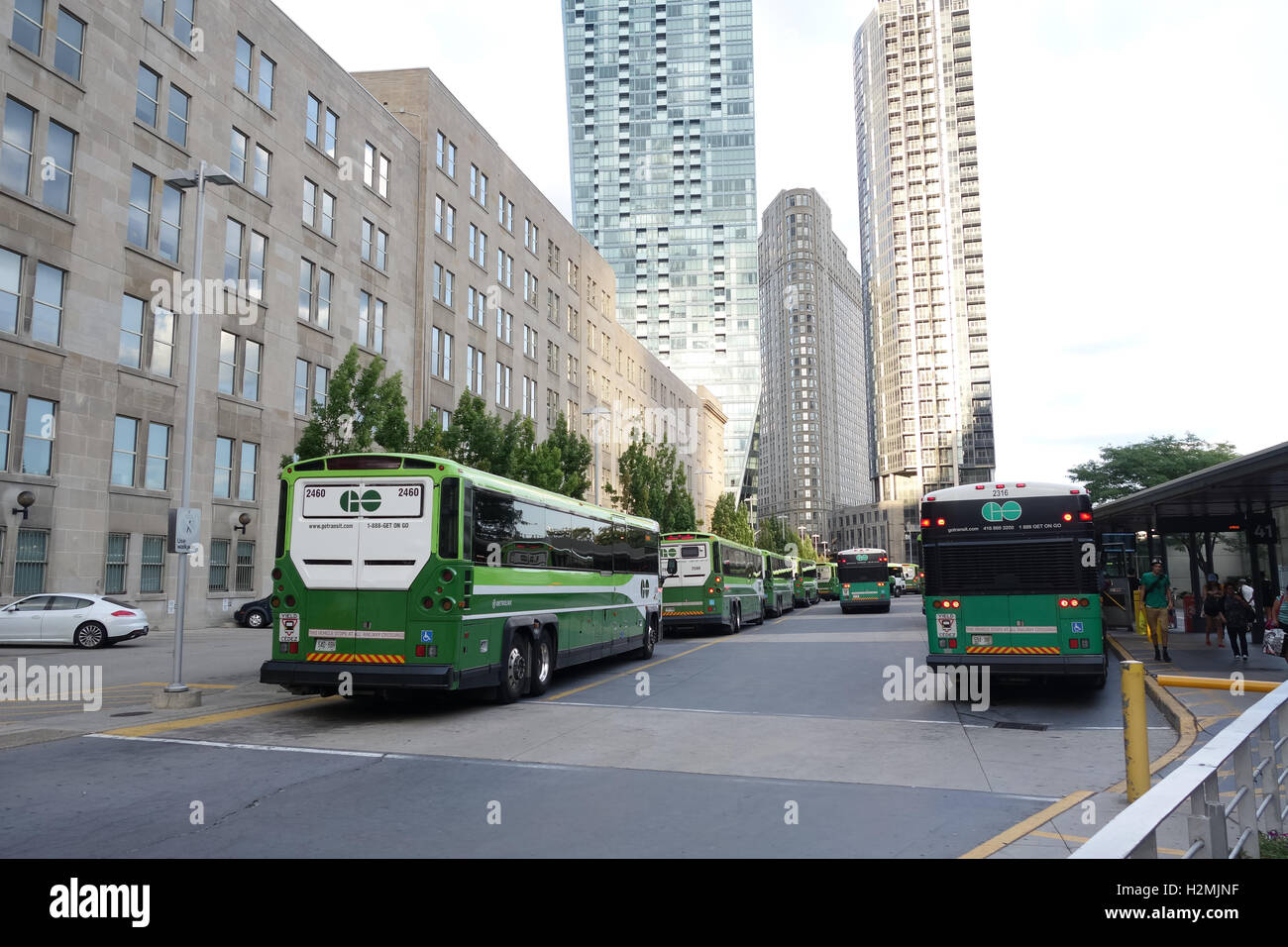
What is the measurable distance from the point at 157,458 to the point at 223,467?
3.06m

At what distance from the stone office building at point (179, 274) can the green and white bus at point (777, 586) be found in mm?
18276

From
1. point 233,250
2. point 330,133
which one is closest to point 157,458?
point 233,250

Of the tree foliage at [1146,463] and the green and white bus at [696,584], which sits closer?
the green and white bus at [696,584]

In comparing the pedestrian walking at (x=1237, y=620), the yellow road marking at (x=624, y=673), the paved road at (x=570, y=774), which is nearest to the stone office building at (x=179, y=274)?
the yellow road marking at (x=624, y=673)

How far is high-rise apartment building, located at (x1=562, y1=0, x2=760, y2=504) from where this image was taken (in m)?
149

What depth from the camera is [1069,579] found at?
13.1m

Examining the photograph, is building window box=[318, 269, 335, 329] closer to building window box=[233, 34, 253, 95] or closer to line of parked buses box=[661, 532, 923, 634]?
building window box=[233, 34, 253, 95]

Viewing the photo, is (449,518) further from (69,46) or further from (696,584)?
(69,46)

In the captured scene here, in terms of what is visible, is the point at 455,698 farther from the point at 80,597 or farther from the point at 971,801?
the point at 80,597

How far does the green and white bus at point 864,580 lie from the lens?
45156mm

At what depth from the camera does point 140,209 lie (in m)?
31.1

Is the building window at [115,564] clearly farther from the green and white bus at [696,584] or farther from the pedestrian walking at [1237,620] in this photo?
the pedestrian walking at [1237,620]
